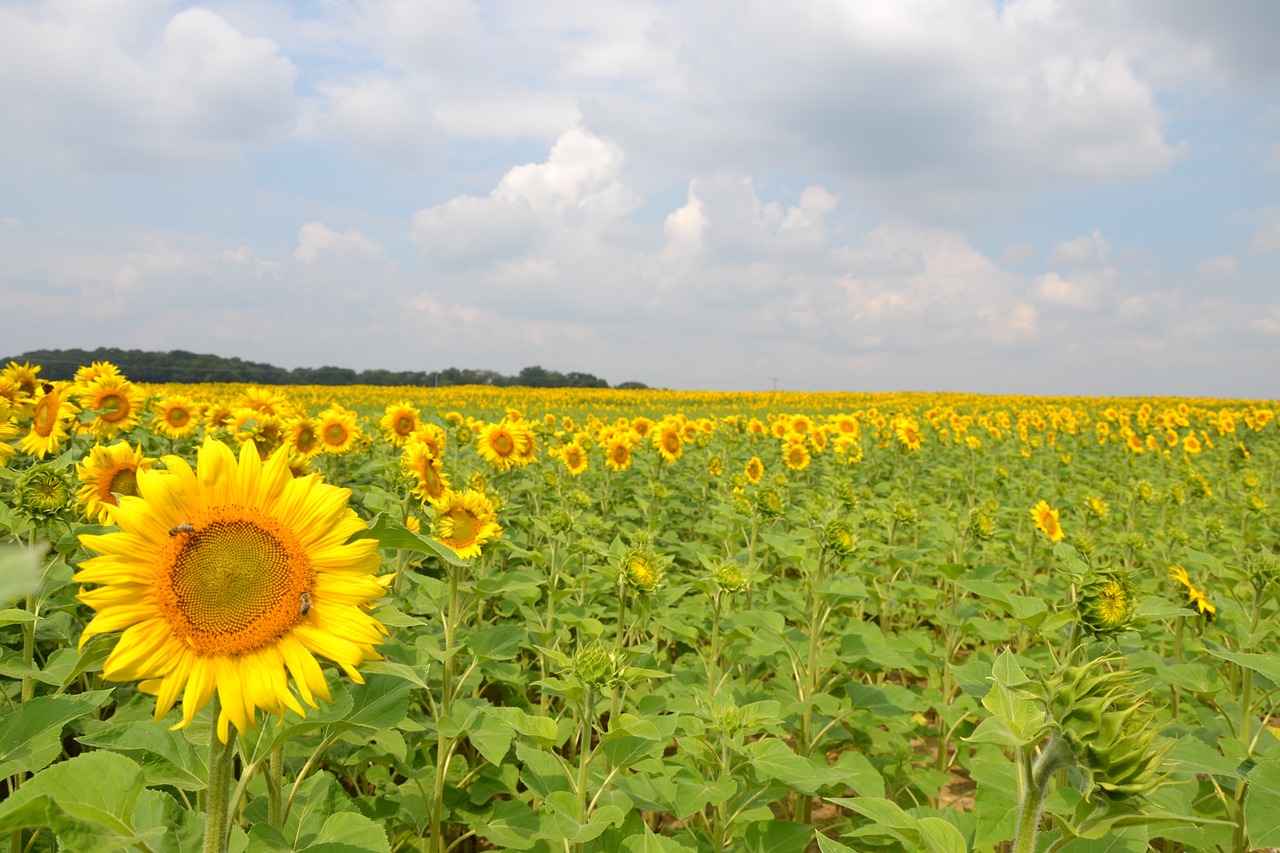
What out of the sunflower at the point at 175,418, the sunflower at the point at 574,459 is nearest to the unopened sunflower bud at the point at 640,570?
the sunflower at the point at 574,459

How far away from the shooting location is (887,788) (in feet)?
11.9

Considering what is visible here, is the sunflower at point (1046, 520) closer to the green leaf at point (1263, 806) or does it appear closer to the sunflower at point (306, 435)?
the green leaf at point (1263, 806)

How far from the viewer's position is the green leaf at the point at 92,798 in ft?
3.71

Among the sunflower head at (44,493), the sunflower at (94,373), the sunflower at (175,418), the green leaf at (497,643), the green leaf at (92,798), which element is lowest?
the green leaf at (497,643)

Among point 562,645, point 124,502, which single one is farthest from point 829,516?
point 124,502

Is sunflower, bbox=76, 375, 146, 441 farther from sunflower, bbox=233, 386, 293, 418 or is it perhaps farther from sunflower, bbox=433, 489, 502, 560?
sunflower, bbox=433, 489, 502, 560

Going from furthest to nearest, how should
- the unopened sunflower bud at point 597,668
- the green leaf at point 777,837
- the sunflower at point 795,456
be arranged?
the sunflower at point 795,456 → the green leaf at point 777,837 → the unopened sunflower bud at point 597,668

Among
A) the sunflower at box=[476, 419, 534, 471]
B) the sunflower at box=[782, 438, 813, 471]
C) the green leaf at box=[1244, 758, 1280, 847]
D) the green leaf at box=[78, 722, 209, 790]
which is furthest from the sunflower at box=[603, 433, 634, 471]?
the green leaf at box=[1244, 758, 1280, 847]

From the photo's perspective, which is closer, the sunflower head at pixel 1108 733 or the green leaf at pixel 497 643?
the sunflower head at pixel 1108 733

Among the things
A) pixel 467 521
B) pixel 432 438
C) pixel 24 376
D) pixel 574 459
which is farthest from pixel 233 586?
pixel 574 459

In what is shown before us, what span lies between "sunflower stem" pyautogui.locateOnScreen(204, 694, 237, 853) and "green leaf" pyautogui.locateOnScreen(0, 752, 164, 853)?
119 millimetres

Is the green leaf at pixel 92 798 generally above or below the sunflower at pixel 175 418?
below

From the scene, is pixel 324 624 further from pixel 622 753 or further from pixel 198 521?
pixel 622 753

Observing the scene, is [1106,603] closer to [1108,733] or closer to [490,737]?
[1108,733]
